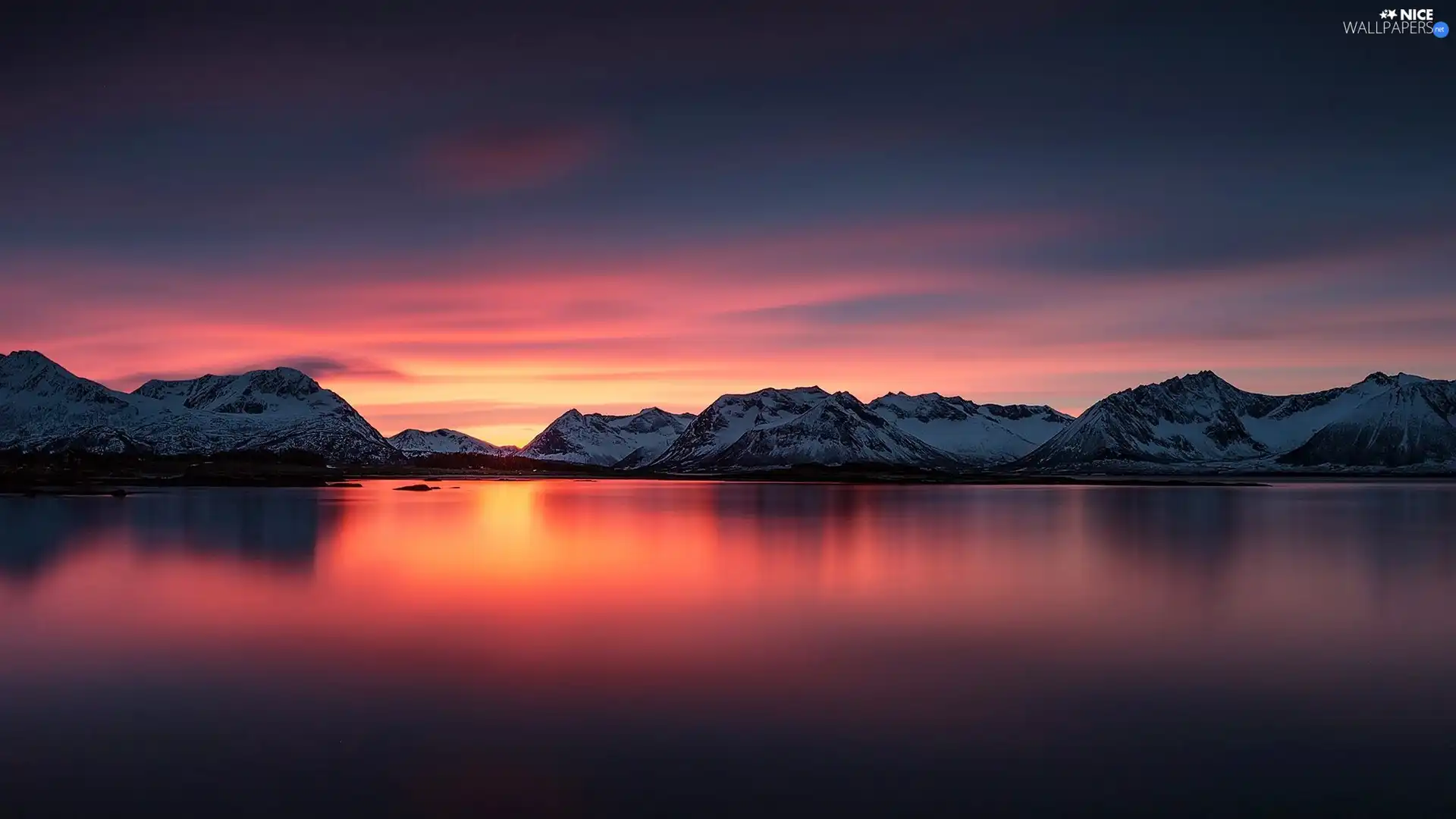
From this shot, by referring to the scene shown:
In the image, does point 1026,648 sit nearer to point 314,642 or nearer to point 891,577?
point 891,577

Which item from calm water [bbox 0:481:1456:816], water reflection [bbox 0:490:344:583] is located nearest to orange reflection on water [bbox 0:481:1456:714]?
Result: calm water [bbox 0:481:1456:816]

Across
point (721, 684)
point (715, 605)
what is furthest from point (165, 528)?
point (721, 684)

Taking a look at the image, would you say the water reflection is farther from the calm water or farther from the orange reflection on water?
the calm water

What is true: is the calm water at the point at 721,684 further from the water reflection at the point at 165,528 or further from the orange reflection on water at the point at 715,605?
the water reflection at the point at 165,528

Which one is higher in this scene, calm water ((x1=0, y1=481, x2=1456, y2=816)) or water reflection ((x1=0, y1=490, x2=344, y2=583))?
water reflection ((x1=0, y1=490, x2=344, y2=583))

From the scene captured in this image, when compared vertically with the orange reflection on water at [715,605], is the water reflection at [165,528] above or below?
above

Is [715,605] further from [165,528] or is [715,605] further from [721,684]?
[165,528]

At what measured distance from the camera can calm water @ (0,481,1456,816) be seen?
1312cm

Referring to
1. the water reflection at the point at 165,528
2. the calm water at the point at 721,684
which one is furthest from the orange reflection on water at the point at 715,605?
the water reflection at the point at 165,528

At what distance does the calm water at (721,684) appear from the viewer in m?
A: 13.1

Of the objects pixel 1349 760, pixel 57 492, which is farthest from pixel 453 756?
pixel 57 492

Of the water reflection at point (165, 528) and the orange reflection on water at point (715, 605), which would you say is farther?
the water reflection at point (165, 528)

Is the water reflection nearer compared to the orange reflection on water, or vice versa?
the orange reflection on water

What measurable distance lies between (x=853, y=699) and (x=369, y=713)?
28.7 feet
